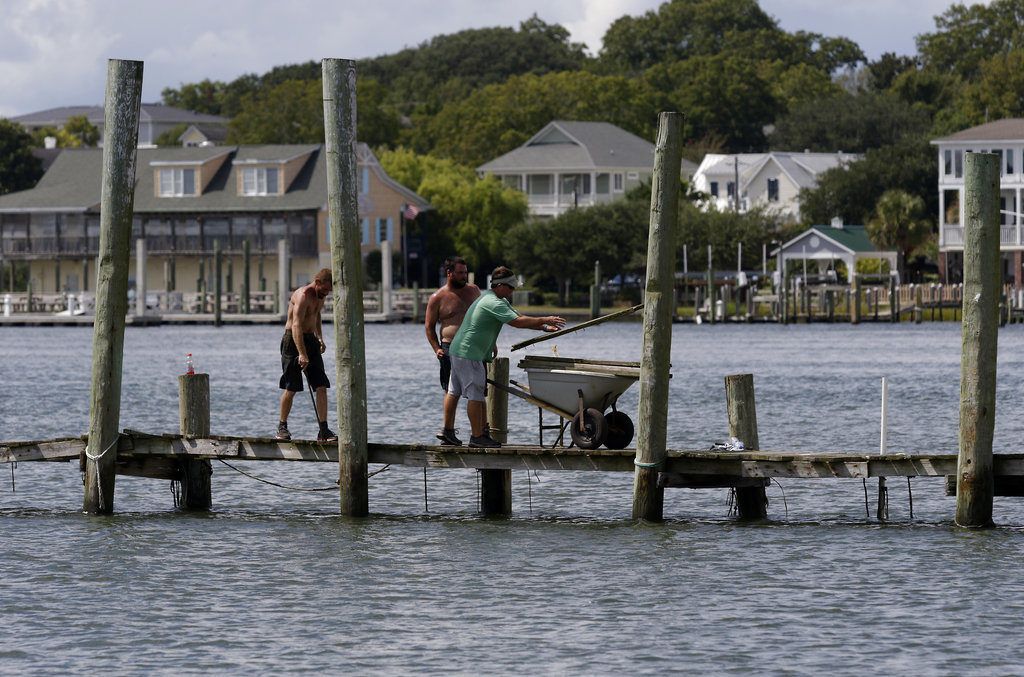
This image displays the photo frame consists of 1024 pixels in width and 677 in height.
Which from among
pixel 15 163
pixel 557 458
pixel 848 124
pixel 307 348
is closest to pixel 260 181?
pixel 15 163

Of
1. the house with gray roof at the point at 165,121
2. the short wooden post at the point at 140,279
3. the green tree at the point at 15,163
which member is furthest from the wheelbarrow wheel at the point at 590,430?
the house with gray roof at the point at 165,121

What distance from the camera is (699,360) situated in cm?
6044

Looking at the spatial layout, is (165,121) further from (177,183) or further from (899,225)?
(899,225)

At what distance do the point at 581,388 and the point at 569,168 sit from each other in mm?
94642

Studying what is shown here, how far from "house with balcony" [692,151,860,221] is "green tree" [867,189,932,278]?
33.7ft

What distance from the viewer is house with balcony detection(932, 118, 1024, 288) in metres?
88.6

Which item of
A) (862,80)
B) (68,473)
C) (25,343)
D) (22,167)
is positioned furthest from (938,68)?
(68,473)

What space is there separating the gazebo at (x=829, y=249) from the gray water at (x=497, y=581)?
220 feet

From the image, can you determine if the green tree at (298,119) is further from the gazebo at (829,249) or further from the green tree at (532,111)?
the gazebo at (829,249)

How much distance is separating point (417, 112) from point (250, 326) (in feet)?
204

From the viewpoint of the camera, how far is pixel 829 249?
98.4 meters

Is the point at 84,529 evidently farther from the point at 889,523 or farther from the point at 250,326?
the point at 250,326

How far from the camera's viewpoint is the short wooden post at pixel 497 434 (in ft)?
67.3

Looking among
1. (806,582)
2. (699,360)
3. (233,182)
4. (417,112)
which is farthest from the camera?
(417,112)
